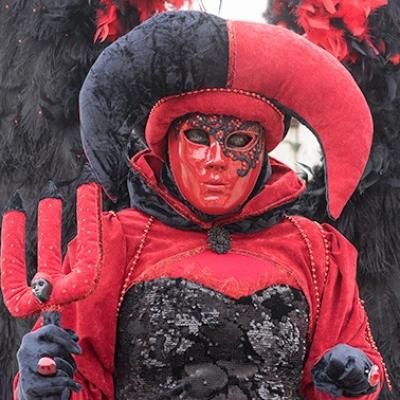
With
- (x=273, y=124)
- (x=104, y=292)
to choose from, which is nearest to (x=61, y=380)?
(x=104, y=292)

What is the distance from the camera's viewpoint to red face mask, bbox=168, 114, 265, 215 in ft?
7.06

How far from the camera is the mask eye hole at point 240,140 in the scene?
2.18 m

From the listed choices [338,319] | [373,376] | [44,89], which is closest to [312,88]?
[338,319]

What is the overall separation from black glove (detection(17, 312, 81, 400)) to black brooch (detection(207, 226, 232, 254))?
0.43 metres

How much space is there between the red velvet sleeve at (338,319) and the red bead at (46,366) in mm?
658

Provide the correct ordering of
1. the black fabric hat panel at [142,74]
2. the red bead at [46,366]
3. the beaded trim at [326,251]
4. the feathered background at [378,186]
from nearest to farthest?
the red bead at [46,366] → the black fabric hat panel at [142,74] → the beaded trim at [326,251] → the feathered background at [378,186]

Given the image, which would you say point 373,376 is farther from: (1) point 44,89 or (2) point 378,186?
(1) point 44,89

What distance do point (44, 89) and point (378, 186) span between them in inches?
42.1

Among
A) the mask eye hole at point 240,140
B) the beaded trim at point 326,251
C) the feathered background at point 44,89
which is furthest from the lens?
the feathered background at point 44,89

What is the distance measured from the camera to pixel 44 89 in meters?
2.79

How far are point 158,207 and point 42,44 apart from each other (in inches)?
32.5

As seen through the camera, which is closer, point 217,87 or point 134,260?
point 217,87

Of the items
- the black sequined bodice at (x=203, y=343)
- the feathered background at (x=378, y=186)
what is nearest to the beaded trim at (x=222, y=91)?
the black sequined bodice at (x=203, y=343)

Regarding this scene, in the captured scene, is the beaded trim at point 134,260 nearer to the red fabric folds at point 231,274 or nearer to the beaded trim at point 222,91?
the red fabric folds at point 231,274
